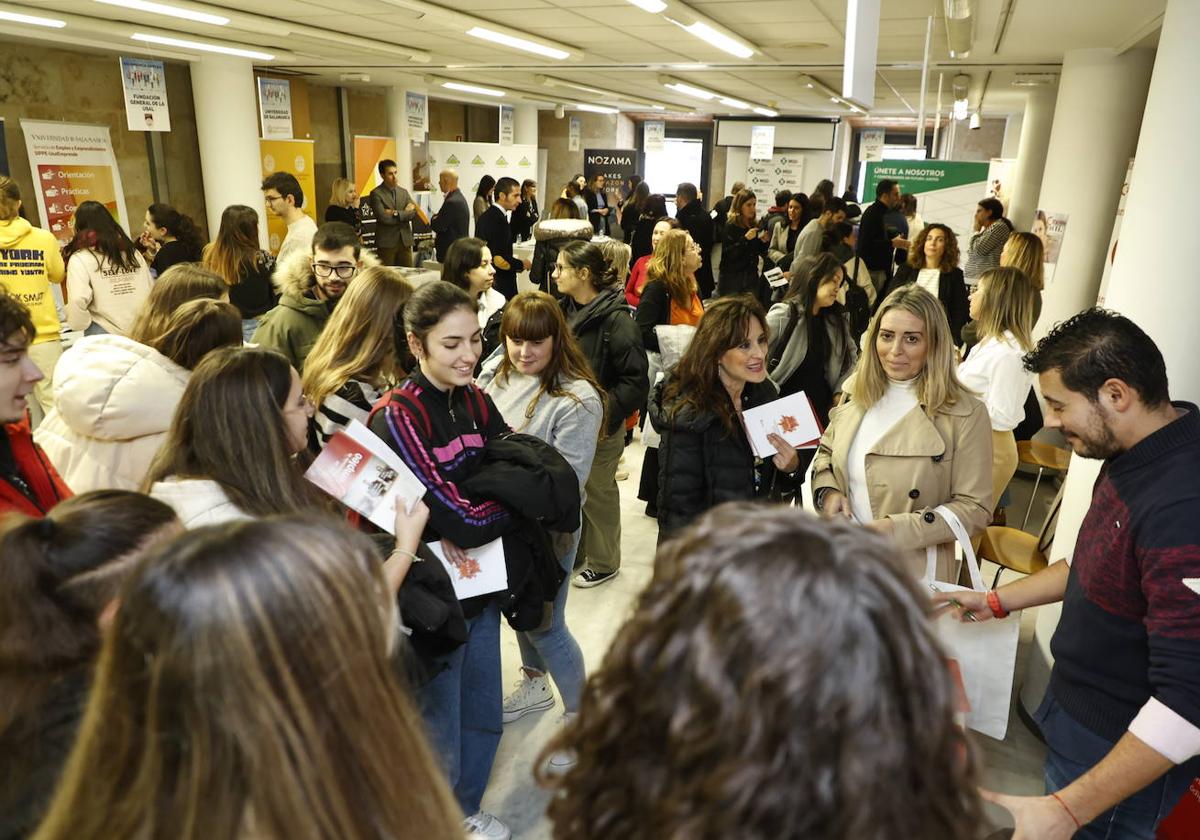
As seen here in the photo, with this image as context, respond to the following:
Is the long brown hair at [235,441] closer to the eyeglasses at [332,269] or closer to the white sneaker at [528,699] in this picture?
the white sneaker at [528,699]

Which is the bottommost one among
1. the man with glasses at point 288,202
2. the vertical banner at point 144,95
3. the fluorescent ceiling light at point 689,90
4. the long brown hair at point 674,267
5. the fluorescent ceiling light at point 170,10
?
the long brown hair at point 674,267

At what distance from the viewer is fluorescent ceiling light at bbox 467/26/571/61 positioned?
635 centimetres

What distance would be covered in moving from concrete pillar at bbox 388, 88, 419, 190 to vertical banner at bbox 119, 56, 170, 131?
4.91 meters

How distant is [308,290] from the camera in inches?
138

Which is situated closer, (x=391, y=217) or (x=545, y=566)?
(x=545, y=566)

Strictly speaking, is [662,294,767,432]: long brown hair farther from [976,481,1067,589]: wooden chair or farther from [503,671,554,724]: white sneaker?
[976,481,1067,589]: wooden chair

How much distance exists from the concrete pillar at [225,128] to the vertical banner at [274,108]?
927mm

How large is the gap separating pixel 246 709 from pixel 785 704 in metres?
0.49

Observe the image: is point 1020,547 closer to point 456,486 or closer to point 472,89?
point 456,486

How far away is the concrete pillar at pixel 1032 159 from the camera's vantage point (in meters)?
8.98

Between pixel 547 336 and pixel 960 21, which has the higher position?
pixel 960 21

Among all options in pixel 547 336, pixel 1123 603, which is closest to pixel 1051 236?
pixel 547 336

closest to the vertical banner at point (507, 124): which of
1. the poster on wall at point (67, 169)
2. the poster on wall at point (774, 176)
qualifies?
the poster on wall at point (774, 176)

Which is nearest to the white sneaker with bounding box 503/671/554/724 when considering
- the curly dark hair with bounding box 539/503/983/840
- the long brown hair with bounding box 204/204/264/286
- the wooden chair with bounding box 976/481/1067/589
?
the wooden chair with bounding box 976/481/1067/589
